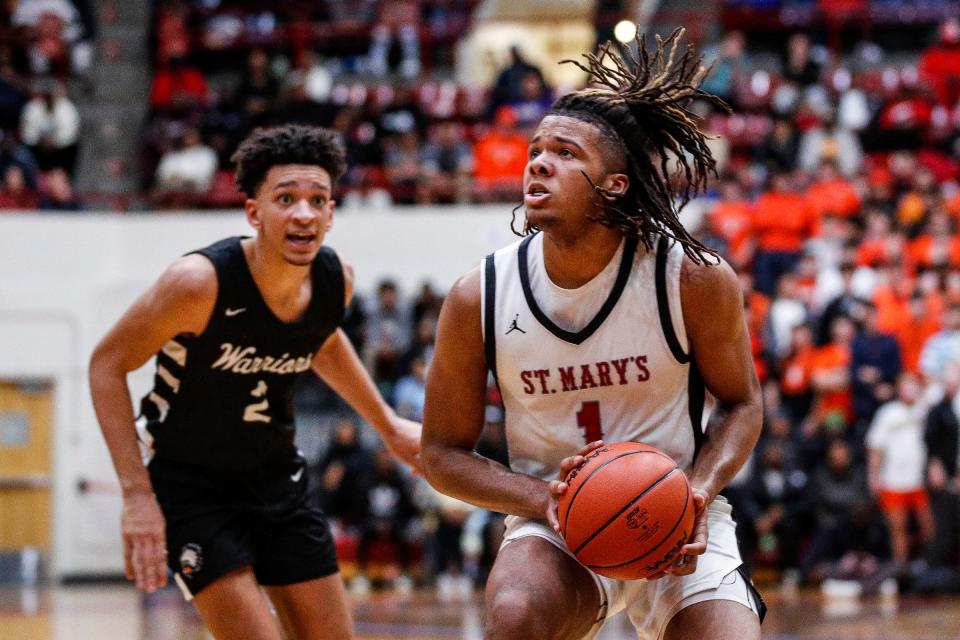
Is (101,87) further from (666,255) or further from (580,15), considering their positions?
(666,255)

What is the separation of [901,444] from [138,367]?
8.54 meters

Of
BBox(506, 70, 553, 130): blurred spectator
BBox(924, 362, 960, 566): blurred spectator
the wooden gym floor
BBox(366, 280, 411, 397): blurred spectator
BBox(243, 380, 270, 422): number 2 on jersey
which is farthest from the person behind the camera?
BBox(506, 70, 553, 130): blurred spectator

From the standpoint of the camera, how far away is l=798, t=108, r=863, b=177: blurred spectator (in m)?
14.9

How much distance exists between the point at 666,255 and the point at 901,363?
8.87m

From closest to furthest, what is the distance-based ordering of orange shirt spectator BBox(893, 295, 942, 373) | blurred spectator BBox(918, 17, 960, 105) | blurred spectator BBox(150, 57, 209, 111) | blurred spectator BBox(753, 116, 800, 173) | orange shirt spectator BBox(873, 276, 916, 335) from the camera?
orange shirt spectator BBox(893, 295, 942, 373) → orange shirt spectator BBox(873, 276, 916, 335) → blurred spectator BBox(753, 116, 800, 173) → blurred spectator BBox(918, 17, 960, 105) → blurred spectator BBox(150, 57, 209, 111)

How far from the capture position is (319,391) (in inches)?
551

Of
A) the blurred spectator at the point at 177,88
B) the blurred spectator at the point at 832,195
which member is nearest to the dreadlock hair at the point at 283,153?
the blurred spectator at the point at 832,195

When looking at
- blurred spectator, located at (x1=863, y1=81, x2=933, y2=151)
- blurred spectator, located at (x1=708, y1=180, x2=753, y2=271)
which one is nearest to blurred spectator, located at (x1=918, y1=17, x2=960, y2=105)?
blurred spectator, located at (x1=863, y1=81, x2=933, y2=151)

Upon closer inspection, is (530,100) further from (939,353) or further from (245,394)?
(245,394)

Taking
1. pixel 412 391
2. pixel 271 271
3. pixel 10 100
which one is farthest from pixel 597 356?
pixel 10 100

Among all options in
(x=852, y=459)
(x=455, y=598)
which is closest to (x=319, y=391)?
(x=455, y=598)

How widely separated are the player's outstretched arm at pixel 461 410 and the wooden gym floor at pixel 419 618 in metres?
4.72

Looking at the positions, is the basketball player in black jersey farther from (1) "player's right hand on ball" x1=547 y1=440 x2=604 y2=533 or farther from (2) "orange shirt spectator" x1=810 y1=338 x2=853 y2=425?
(2) "orange shirt spectator" x1=810 y1=338 x2=853 y2=425

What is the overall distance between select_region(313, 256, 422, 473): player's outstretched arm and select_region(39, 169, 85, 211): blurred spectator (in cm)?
1059
